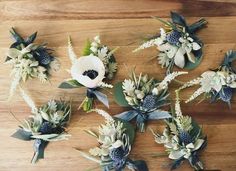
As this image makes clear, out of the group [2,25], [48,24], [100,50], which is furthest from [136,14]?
[2,25]

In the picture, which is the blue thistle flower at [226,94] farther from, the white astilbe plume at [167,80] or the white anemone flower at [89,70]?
the white anemone flower at [89,70]

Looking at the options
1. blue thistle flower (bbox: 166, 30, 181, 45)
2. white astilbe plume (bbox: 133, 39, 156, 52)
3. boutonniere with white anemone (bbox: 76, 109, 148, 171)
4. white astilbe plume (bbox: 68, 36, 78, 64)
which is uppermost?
blue thistle flower (bbox: 166, 30, 181, 45)

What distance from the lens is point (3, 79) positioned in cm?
131

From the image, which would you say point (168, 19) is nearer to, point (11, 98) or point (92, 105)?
point (92, 105)

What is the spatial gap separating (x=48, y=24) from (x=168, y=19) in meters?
0.36

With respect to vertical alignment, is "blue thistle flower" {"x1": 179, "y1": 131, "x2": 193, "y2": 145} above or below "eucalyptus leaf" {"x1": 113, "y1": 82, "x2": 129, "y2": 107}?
below

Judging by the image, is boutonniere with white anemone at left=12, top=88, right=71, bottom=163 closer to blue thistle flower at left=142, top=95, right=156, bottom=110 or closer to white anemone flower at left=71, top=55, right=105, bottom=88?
white anemone flower at left=71, top=55, right=105, bottom=88

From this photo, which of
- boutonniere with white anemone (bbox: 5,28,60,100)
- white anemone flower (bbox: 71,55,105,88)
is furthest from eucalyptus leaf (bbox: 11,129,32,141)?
white anemone flower (bbox: 71,55,105,88)

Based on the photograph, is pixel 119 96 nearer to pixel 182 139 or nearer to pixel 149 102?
pixel 149 102

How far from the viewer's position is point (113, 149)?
1199mm

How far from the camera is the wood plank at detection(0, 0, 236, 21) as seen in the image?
1323mm

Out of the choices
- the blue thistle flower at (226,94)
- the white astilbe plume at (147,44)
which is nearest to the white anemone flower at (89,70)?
the white astilbe plume at (147,44)

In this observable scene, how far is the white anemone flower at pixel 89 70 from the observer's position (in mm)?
1235

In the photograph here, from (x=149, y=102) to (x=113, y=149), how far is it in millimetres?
165
